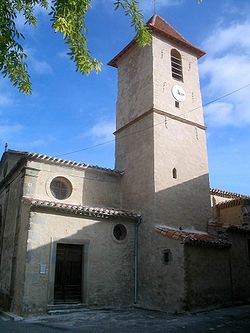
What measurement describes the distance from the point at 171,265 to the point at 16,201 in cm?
757

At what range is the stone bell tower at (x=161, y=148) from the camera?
46.6ft

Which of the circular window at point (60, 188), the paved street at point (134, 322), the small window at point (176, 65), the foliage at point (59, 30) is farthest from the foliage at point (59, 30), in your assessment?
the small window at point (176, 65)

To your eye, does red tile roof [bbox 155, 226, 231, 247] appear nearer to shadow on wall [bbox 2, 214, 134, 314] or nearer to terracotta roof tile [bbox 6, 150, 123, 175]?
shadow on wall [bbox 2, 214, 134, 314]

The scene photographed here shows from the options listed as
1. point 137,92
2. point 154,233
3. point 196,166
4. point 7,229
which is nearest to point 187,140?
point 196,166

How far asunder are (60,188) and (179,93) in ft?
27.3

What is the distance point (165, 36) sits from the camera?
1862cm

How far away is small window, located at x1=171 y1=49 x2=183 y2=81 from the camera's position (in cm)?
1856

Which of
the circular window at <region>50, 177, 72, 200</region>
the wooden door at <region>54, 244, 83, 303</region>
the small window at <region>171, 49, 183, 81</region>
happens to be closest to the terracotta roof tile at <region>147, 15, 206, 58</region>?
the small window at <region>171, 49, 183, 81</region>

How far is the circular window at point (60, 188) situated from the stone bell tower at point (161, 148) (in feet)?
10.1

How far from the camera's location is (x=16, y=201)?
1502 cm

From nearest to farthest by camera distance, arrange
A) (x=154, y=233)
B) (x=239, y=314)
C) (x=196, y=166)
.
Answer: (x=239, y=314) < (x=154, y=233) < (x=196, y=166)

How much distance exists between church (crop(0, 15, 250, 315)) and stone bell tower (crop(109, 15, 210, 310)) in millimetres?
56

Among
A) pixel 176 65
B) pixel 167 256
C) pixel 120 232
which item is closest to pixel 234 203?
pixel 167 256

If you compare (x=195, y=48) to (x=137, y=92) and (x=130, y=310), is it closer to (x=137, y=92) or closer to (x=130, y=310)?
(x=137, y=92)
